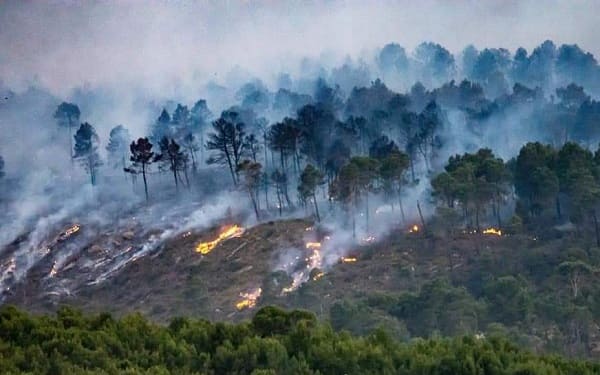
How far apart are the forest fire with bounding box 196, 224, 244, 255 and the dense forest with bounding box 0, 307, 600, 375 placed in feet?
80.1

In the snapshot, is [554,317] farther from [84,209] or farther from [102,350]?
[84,209]

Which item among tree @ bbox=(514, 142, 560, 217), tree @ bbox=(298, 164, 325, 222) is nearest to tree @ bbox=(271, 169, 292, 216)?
tree @ bbox=(298, 164, 325, 222)

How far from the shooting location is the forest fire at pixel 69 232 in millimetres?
40422

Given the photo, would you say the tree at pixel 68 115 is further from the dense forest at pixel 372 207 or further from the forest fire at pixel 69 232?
the forest fire at pixel 69 232

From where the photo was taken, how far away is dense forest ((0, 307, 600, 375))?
10586 mm

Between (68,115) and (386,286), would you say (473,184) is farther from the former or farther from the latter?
(68,115)

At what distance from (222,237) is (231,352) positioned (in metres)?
27.2

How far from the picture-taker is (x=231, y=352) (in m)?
11.2

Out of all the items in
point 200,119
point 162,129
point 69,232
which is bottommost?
point 69,232

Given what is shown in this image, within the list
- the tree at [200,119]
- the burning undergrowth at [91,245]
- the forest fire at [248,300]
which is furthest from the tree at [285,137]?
the tree at [200,119]

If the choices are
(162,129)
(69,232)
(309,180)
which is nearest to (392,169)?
(309,180)

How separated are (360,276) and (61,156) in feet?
114

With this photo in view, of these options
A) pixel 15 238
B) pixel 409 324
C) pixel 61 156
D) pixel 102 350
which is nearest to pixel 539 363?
pixel 102 350

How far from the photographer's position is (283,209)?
4156 cm
